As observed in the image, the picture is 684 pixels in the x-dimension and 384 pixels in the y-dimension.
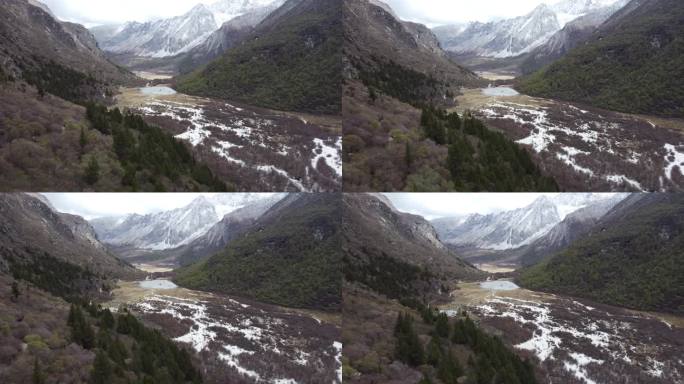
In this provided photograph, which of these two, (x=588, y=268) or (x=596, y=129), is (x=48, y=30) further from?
(x=588, y=268)

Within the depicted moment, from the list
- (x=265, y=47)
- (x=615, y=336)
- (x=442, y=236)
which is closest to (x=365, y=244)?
(x=442, y=236)

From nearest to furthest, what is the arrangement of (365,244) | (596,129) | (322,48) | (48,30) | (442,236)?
(365,244), (442,236), (596,129), (322,48), (48,30)

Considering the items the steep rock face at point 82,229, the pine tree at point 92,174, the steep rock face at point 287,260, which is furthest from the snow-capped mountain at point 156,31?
the pine tree at point 92,174

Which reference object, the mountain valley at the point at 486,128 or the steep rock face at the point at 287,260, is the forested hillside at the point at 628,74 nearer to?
the mountain valley at the point at 486,128

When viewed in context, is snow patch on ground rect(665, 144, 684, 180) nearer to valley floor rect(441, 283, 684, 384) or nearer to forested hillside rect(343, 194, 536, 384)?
valley floor rect(441, 283, 684, 384)

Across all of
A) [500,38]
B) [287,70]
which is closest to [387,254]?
[287,70]
